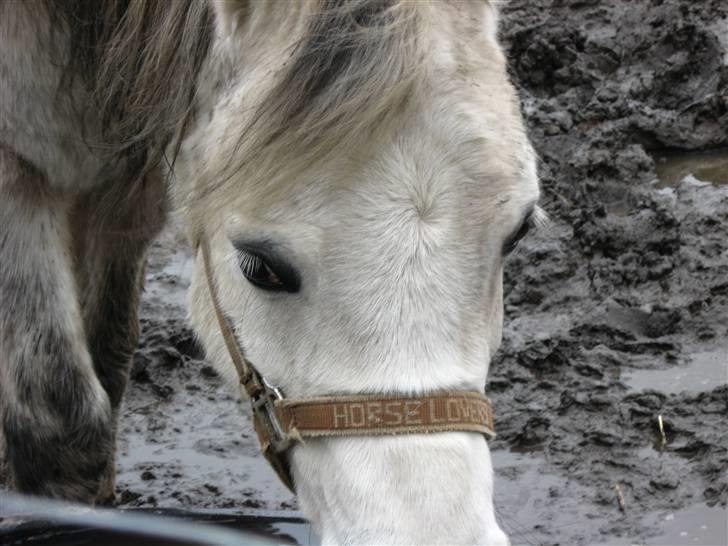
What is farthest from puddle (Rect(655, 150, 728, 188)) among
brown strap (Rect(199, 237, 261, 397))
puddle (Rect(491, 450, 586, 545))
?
brown strap (Rect(199, 237, 261, 397))

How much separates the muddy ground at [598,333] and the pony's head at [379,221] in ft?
4.78

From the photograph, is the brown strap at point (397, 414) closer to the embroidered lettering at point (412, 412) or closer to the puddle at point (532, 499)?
the embroidered lettering at point (412, 412)

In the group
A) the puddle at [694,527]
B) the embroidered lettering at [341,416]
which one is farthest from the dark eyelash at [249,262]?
the puddle at [694,527]

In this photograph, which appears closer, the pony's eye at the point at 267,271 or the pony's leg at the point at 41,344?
the pony's eye at the point at 267,271

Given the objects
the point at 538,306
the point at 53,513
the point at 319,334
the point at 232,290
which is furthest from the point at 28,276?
the point at 538,306

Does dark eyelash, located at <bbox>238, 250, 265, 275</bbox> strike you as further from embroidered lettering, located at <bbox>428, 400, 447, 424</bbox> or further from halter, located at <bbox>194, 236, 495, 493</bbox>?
embroidered lettering, located at <bbox>428, 400, 447, 424</bbox>

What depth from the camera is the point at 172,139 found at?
8.74 feet

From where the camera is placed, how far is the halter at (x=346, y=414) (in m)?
2.18

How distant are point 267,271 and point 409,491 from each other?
19.3 inches

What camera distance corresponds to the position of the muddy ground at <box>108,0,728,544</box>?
12.3 ft

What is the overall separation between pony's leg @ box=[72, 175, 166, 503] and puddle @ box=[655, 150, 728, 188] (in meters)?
2.42

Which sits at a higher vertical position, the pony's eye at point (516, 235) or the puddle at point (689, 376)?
the pony's eye at point (516, 235)

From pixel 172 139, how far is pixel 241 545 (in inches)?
49.0

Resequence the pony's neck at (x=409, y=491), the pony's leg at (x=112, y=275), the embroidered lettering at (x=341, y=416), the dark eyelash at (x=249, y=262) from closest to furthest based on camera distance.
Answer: the pony's neck at (x=409, y=491), the embroidered lettering at (x=341, y=416), the dark eyelash at (x=249, y=262), the pony's leg at (x=112, y=275)
